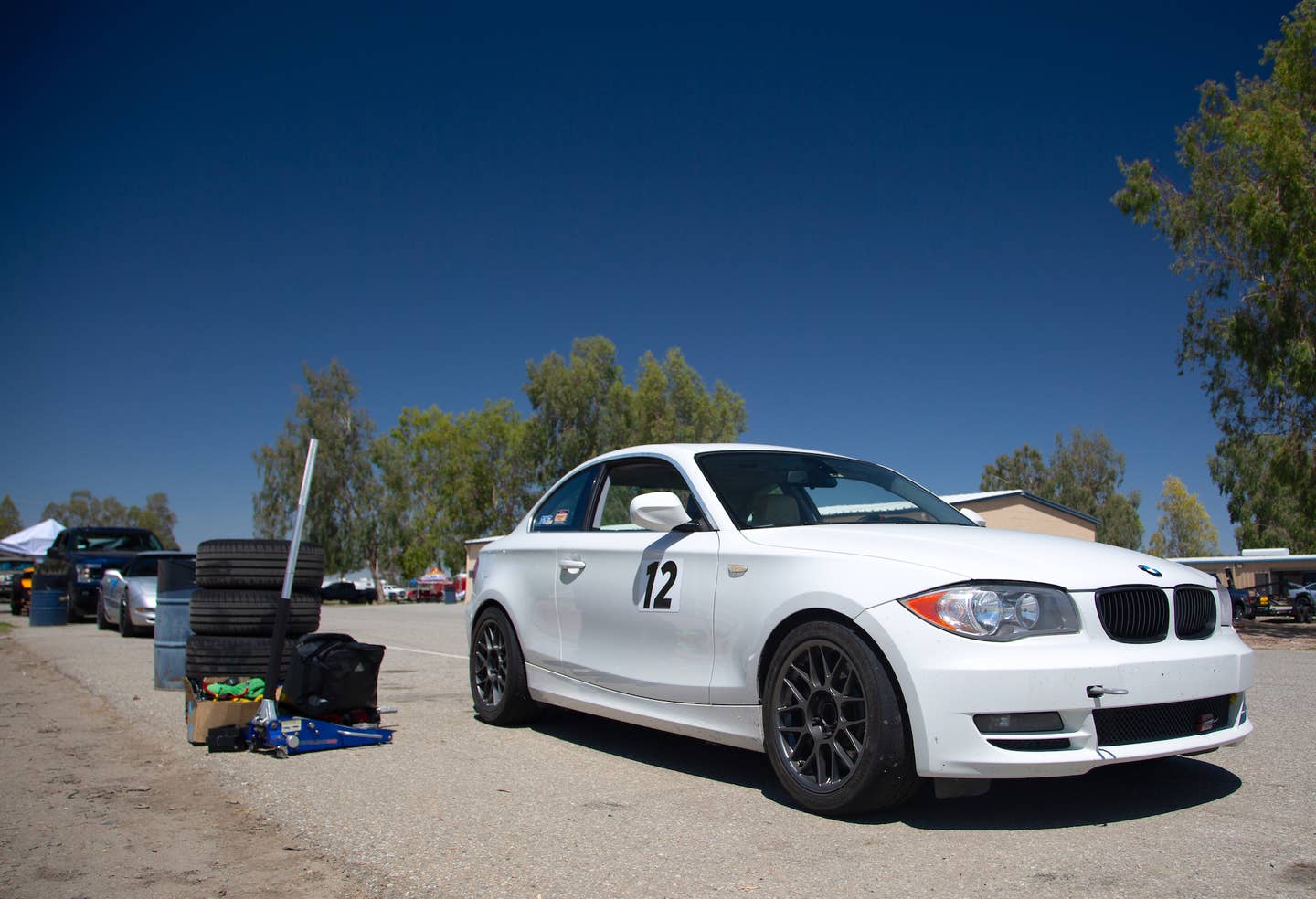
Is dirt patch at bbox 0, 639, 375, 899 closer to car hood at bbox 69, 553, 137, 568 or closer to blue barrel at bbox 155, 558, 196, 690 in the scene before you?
blue barrel at bbox 155, 558, 196, 690

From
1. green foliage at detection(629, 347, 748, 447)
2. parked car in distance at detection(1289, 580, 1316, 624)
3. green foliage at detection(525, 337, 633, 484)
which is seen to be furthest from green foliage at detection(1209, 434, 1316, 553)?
green foliage at detection(525, 337, 633, 484)

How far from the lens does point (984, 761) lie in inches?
137

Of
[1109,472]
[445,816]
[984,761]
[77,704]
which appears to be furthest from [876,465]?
[1109,472]

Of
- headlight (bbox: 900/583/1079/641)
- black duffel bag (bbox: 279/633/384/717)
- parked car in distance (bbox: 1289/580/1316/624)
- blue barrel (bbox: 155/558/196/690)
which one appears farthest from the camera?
parked car in distance (bbox: 1289/580/1316/624)

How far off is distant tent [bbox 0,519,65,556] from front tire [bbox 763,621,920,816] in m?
43.9

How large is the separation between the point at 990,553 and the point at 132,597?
597 inches

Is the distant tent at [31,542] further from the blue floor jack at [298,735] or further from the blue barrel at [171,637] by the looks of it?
the blue floor jack at [298,735]

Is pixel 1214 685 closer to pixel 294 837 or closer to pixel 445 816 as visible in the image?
pixel 445 816

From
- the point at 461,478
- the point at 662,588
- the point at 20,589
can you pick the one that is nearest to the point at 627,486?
the point at 662,588

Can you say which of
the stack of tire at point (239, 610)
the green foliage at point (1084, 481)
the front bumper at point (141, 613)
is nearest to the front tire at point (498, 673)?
the stack of tire at point (239, 610)

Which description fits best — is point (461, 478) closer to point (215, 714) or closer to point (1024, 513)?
point (1024, 513)

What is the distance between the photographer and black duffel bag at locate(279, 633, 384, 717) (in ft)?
19.5

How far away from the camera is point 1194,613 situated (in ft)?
13.2

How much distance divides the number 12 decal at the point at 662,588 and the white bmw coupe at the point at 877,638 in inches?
0.4
